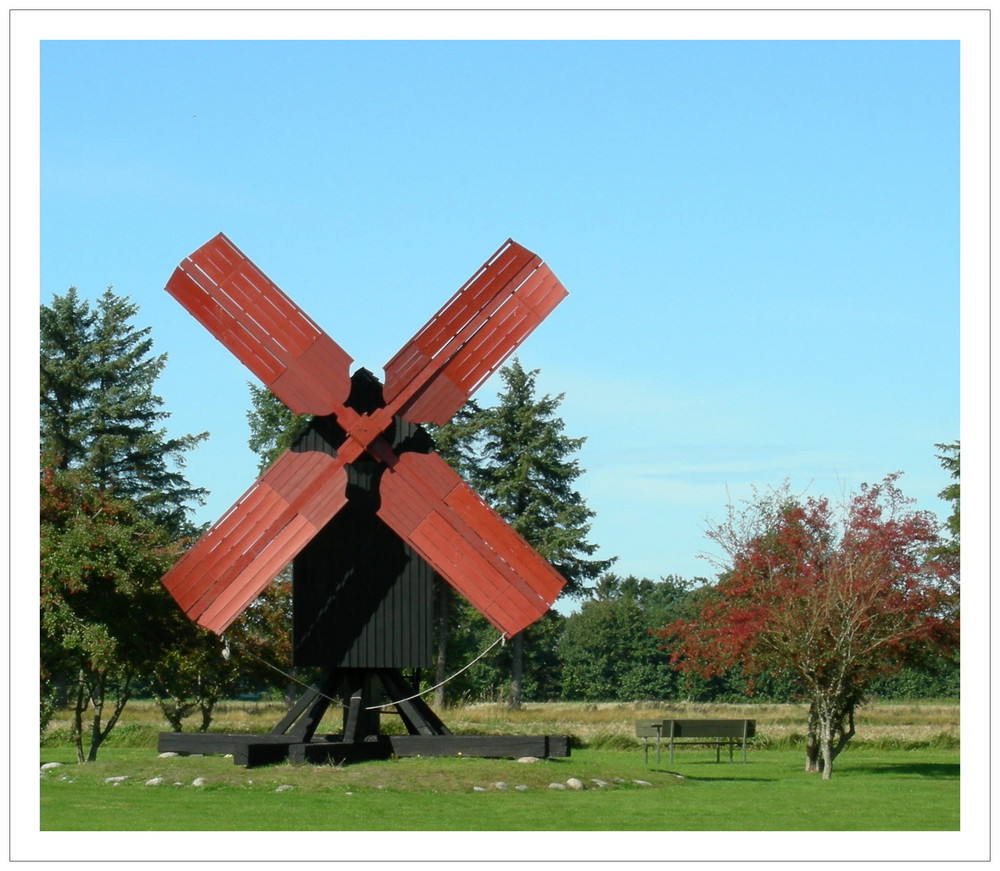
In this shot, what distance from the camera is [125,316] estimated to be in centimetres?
4472

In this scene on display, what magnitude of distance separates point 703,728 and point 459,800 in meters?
8.24

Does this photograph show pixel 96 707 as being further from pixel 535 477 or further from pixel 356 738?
pixel 535 477

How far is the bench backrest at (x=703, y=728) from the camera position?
70.1 ft

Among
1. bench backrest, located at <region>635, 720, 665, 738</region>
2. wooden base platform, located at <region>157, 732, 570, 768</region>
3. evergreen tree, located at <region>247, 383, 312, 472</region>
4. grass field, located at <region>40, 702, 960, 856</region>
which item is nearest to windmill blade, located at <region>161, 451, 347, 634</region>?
wooden base platform, located at <region>157, 732, 570, 768</region>

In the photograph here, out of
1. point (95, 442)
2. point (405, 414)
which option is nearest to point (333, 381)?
point (405, 414)

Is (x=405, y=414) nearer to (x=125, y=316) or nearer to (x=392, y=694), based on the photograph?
(x=392, y=694)

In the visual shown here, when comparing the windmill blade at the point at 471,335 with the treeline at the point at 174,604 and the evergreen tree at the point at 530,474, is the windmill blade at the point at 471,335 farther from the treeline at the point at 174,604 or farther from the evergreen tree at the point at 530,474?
the evergreen tree at the point at 530,474

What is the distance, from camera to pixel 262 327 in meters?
17.1

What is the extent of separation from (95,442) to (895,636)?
2951 cm

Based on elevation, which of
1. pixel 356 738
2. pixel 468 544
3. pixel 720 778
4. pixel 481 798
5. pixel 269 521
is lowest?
pixel 720 778

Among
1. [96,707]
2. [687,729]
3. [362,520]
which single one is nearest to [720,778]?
[687,729]

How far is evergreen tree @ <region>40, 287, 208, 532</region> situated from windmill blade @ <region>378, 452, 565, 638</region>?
86.7 feet

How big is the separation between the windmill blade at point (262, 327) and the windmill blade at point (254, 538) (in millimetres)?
838

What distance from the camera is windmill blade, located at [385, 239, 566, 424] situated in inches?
655
